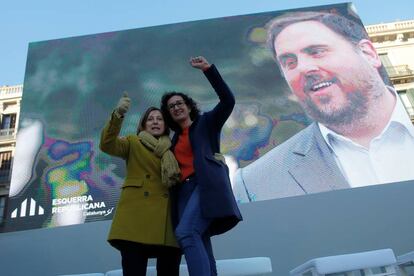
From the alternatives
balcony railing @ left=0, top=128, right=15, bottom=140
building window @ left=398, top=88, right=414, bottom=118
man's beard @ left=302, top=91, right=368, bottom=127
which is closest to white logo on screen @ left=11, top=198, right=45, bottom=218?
man's beard @ left=302, top=91, right=368, bottom=127

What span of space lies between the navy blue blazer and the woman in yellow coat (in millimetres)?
95

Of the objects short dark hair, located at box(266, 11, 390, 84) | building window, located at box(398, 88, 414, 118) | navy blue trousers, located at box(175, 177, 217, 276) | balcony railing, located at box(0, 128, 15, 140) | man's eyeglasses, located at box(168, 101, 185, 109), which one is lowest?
navy blue trousers, located at box(175, 177, 217, 276)

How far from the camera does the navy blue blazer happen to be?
1.10m

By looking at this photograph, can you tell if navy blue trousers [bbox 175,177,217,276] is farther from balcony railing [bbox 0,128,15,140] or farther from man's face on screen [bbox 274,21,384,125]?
balcony railing [bbox 0,128,15,140]

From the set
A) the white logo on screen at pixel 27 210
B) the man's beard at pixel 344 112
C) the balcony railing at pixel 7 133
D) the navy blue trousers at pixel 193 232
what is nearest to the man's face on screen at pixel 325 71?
the man's beard at pixel 344 112

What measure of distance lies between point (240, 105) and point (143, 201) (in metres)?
5.75

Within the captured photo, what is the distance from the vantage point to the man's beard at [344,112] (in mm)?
6645

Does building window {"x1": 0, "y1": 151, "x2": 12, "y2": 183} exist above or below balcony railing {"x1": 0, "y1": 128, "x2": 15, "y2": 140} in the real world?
below

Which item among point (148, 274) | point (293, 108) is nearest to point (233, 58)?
point (293, 108)

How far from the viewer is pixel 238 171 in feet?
19.8

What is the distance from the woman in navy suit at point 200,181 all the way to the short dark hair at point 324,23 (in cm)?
635

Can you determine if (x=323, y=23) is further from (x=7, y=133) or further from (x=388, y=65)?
(x=7, y=133)

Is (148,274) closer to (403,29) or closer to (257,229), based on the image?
(257,229)

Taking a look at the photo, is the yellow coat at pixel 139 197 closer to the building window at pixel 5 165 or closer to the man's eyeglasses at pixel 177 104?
the man's eyeglasses at pixel 177 104
